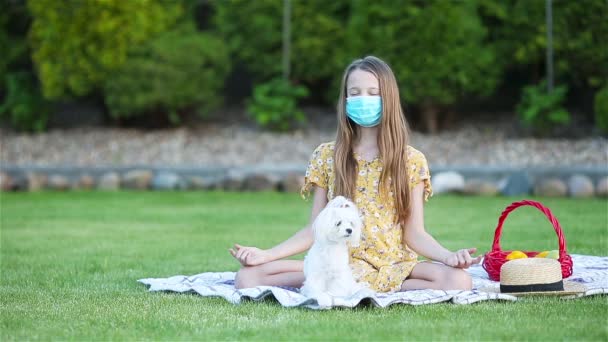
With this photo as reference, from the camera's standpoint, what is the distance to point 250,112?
543 inches

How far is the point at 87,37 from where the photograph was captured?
13.5 m

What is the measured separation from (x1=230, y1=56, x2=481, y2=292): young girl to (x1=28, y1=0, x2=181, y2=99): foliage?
29.2 feet

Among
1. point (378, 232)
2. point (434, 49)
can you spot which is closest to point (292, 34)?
point (434, 49)

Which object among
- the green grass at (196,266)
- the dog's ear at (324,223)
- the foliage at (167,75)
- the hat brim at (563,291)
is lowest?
the green grass at (196,266)

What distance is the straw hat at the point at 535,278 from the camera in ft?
15.8

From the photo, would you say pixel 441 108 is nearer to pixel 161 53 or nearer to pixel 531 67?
pixel 531 67

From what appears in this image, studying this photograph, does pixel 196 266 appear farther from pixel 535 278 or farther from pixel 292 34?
pixel 292 34

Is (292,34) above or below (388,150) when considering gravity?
above

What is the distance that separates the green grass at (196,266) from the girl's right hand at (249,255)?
0.94ft

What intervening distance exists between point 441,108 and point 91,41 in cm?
552

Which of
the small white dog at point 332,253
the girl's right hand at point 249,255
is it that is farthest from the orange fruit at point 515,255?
the girl's right hand at point 249,255

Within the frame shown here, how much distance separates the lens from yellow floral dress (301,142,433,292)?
16.4 ft

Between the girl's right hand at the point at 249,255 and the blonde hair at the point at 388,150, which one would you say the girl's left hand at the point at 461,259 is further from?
the girl's right hand at the point at 249,255

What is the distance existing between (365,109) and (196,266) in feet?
7.42
